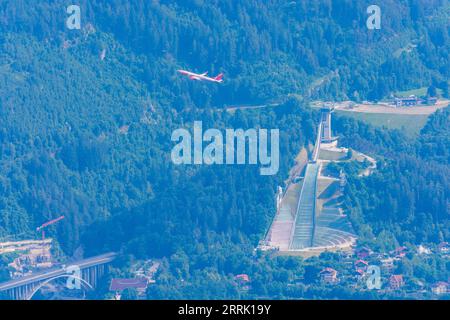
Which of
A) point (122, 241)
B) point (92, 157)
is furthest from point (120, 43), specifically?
point (122, 241)

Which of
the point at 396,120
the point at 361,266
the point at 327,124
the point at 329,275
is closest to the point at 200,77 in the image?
the point at 327,124

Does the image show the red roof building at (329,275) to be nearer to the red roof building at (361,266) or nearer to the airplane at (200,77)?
the red roof building at (361,266)

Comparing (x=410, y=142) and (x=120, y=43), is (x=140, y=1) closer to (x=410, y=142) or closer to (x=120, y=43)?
(x=120, y=43)

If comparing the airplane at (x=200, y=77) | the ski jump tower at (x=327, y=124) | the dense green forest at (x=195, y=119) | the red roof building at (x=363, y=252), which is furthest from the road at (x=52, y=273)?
the ski jump tower at (x=327, y=124)

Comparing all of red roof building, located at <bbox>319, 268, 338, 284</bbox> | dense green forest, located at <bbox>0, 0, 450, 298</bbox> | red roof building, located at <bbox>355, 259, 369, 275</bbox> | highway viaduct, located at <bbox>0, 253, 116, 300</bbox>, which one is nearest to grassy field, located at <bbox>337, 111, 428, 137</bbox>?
dense green forest, located at <bbox>0, 0, 450, 298</bbox>

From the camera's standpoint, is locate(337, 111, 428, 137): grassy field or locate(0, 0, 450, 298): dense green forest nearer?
locate(0, 0, 450, 298): dense green forest

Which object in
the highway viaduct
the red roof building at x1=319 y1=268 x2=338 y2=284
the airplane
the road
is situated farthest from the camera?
the airplane

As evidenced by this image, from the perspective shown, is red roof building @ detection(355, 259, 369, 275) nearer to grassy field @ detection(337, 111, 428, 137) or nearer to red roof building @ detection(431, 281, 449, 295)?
red roof building @ detection(431, 281, 449, 295)
